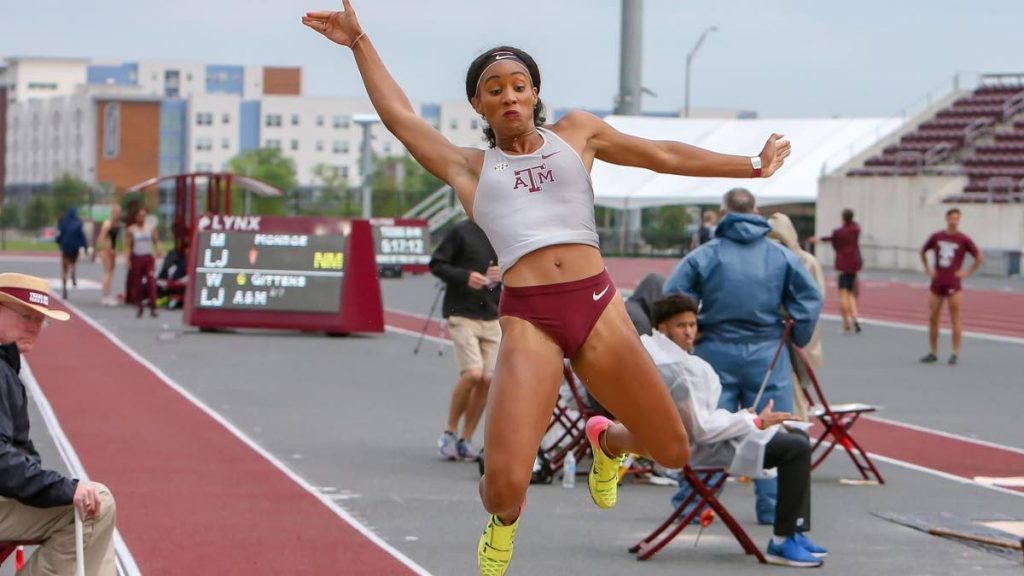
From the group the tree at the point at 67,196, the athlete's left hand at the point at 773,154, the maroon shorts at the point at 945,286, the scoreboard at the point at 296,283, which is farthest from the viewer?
the tree at the point at 67,196

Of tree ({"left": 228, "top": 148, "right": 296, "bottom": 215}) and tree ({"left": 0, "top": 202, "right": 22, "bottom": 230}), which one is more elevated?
tree ({"left": 228, "top": 148, "right": 296, "bottom": 215})

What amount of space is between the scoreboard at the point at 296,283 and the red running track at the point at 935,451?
1104 centimetres

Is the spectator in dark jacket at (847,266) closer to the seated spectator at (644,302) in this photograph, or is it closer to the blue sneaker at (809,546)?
the seated spectator at (644,302)

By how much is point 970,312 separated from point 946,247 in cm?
1229

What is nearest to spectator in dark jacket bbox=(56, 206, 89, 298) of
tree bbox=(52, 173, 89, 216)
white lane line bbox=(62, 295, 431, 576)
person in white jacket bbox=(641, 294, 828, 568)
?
white lane line bbox=(62, 295, 431, 576)

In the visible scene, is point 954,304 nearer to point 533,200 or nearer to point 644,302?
point 644,302

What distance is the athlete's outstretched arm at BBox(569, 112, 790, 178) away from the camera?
268 inches

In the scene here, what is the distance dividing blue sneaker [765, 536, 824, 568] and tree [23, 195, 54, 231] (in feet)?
310

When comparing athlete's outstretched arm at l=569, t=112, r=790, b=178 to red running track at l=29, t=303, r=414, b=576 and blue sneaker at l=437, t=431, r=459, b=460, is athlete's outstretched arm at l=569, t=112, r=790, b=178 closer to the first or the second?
red running track at l=29, t=303, r=414, b=576

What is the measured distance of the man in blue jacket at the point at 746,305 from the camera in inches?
419

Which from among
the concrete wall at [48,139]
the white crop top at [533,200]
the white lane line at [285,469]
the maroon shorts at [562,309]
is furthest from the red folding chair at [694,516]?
the concrete wall at [48,139]

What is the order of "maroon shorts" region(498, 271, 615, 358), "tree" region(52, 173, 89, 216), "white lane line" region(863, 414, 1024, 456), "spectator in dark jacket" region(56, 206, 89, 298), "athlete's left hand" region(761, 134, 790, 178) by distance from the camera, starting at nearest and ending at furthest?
"maroon shorts" region(498, 271, 615, 358) < "athlete's left hand" region(761, 134, 790, 178) < "white lane line" region(863, 414, 1024, 456) < "spectator in dark jacket" region(56, 206, 89, 298) < "tree" region(52, 173, 89, 216)

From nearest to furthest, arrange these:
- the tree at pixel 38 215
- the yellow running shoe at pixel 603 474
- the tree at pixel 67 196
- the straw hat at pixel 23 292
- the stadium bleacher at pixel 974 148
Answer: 1. the straw hat at pixel 23 292
2. the yellow running shoe at pixel 603 474
3. the stadium bleacher at pixel 974 148
4. the tree at pixel 38 215
5. the tree at pixel 67 196

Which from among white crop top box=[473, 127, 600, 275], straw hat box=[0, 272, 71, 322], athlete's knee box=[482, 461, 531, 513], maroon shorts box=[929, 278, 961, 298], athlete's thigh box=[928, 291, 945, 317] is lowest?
athlete's thigh box=[928, 291, 945, 317]
